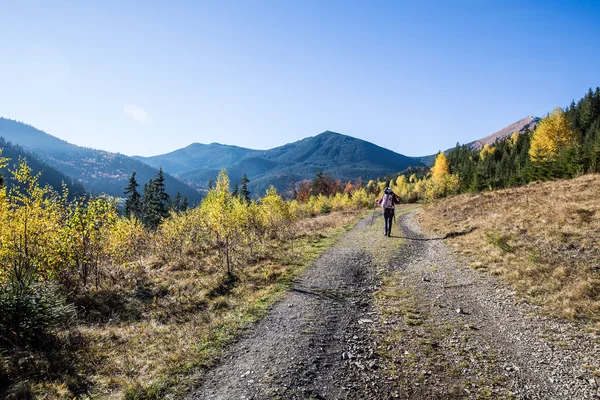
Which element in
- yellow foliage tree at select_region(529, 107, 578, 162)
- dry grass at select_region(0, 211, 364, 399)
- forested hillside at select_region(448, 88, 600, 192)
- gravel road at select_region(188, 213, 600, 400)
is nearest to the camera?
gravel road at select_region(188, 213, 600, 400)

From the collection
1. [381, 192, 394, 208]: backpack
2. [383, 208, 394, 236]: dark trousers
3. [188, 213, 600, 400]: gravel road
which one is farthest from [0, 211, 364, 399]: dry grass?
[381, 192, 394, 208]: backpack

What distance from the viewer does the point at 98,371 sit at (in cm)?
723

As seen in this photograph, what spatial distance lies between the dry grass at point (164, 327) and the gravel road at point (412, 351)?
2.63 feet

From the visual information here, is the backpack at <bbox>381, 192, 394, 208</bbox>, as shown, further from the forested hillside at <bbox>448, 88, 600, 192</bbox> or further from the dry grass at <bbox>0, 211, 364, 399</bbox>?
the forested hillside at <bbox>448, 88, 600, 192</bbox>

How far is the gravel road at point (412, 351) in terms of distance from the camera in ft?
17.6

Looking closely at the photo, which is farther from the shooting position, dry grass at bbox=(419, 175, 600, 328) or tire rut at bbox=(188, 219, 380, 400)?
dry grass at bbox=(419, 175, 600, 328)

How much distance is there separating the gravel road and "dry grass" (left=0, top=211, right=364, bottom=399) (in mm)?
800

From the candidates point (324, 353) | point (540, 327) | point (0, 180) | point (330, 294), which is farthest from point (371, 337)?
point (0, 180)

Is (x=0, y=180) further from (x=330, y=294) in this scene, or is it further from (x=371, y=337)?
(x=371, y=337)

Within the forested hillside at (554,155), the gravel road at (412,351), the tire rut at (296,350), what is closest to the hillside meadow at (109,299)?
the tire rut at (296,350)

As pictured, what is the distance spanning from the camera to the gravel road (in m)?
5.36

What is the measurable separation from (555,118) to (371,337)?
66.3 meters

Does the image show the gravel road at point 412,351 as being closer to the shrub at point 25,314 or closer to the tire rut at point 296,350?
the tire rut at point 296,350

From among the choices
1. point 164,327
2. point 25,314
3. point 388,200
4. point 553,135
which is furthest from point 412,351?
point 553,135
